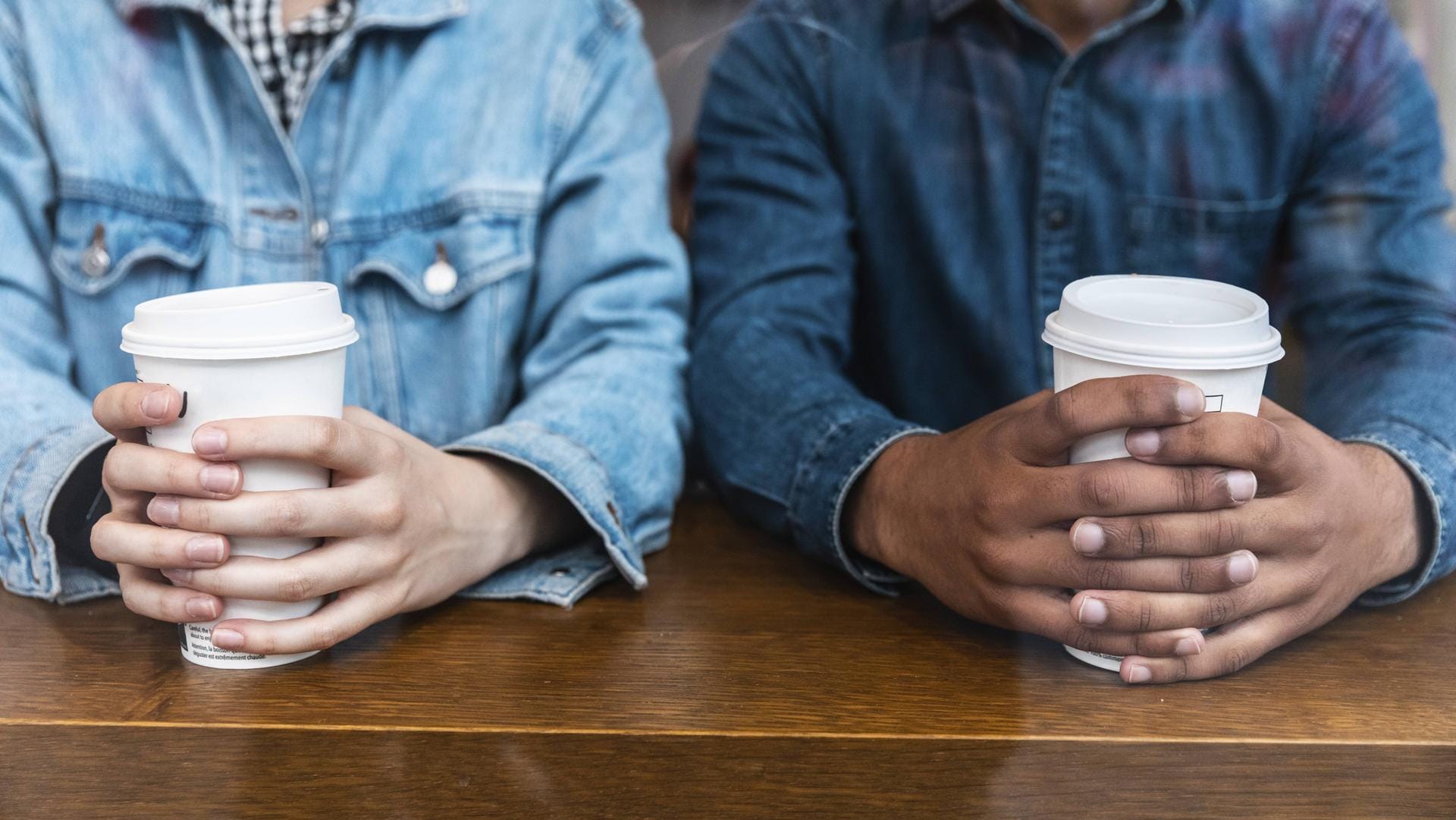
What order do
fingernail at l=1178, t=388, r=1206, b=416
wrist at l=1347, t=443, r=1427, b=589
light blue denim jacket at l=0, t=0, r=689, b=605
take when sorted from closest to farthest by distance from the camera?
fingernail at l=1178, t=388, r=1206, b=416, wrist at l=1347, t=443, r=1427, b=589, light blue denim jacket at l=0, t=0, r=689, b=605

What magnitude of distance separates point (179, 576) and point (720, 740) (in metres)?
0.31

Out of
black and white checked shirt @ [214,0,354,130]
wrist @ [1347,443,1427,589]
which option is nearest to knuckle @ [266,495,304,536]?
black and white checked shirt @ [214,0,354,130]

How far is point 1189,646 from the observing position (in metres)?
0.59

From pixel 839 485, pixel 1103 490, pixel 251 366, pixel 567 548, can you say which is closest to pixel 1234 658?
pixel 1103 490

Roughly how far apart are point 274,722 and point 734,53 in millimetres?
572

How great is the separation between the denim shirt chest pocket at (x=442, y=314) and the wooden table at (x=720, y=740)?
299 mm

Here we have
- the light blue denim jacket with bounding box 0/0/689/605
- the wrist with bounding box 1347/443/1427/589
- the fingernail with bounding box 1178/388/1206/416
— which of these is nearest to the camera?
the fingernail with bounding box 1178/388/1206/416

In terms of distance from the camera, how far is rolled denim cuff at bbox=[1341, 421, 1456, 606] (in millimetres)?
679

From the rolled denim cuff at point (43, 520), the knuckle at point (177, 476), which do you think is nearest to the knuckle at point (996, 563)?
the knuckle at point (177, 476)

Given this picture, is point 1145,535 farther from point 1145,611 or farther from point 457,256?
point 457,256

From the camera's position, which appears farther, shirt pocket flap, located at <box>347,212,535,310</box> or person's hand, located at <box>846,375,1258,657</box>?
shirt pocket flap, located at <box>347,212,535,310</box>

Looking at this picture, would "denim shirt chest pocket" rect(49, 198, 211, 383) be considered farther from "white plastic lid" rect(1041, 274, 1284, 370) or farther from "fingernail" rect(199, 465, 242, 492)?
"white plastic lid" rect(1041, 274, 1284, 370)

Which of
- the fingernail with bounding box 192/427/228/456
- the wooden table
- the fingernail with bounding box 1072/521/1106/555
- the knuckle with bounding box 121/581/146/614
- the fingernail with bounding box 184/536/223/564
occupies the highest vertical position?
the fingernail with bounding box 192/427/228/456

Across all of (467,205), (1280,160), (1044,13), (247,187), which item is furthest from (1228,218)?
(247,187)
